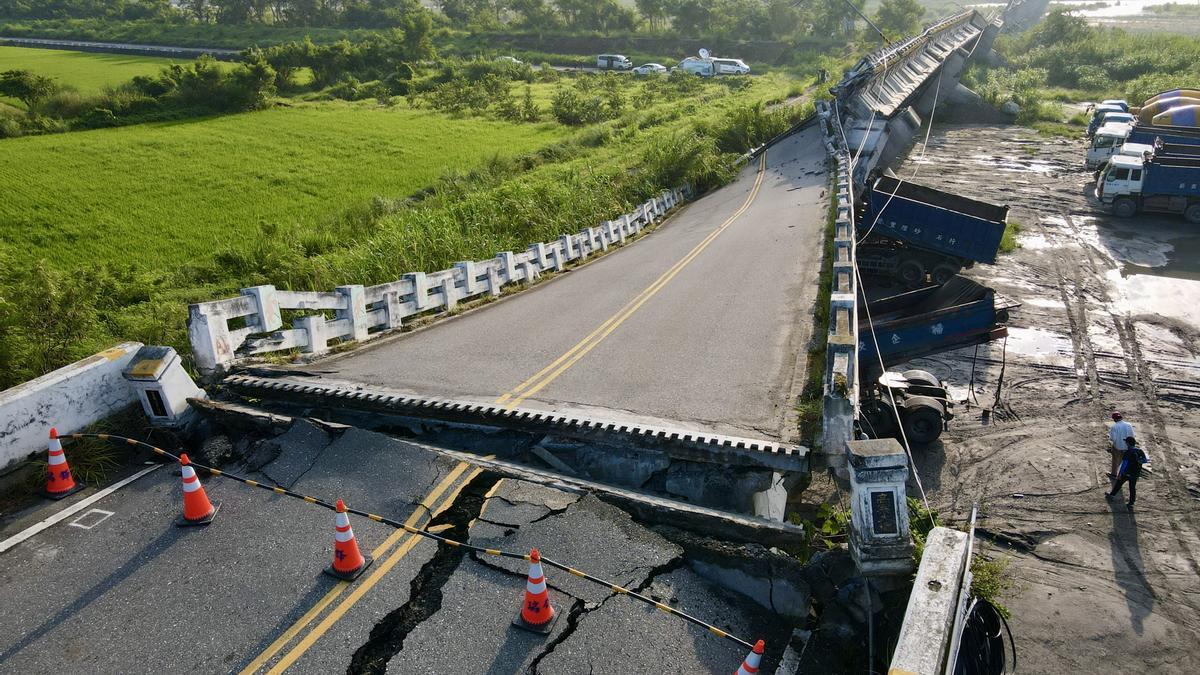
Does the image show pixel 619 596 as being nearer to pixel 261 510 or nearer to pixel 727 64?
pixel 261 510

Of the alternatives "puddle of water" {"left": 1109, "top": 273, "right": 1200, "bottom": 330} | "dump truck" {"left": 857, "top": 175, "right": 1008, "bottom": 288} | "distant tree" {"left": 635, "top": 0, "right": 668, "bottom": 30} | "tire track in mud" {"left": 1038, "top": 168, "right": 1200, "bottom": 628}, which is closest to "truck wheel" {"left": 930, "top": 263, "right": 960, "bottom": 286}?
"dump truck" {"left": 857, "top": 175, "right": 1008, "bottom": 288}

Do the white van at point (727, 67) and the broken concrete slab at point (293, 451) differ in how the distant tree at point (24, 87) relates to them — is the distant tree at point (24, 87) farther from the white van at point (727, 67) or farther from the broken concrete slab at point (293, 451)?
the white van at point (727, 67)

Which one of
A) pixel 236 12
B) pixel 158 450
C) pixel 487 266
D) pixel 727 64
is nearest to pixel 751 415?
pixel 158 450

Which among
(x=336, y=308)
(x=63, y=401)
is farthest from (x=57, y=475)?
(x=336, y=308)

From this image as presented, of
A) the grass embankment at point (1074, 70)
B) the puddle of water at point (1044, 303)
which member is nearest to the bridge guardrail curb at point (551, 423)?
the puddle of water at point (1044, 303)

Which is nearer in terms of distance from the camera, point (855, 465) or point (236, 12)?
point (855, 465)

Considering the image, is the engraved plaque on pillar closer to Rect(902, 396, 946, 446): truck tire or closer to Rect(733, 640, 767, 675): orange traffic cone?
Rect(733, 640, 767, 675): orange traffic cone
